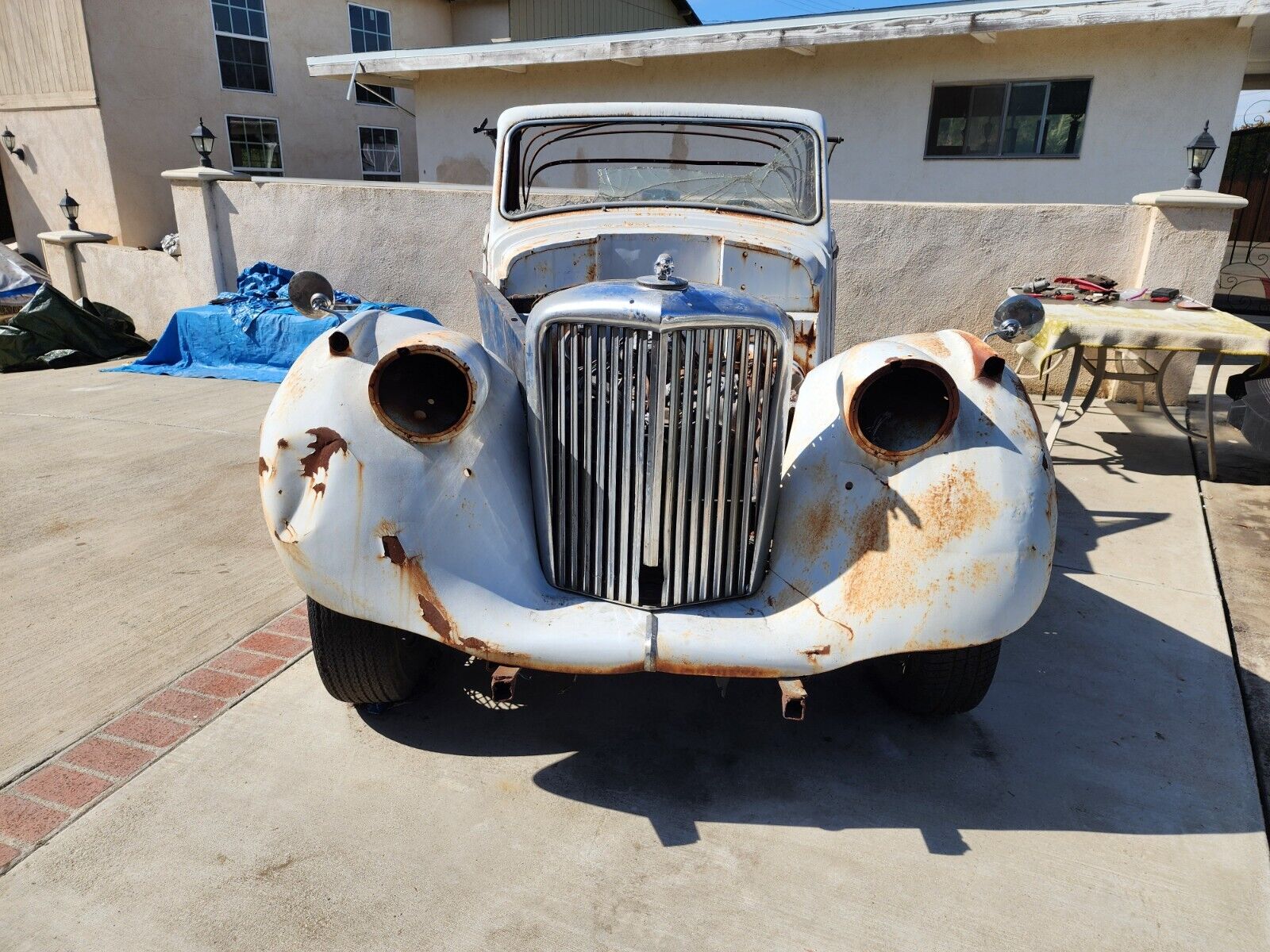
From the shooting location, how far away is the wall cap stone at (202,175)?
9.03 metres

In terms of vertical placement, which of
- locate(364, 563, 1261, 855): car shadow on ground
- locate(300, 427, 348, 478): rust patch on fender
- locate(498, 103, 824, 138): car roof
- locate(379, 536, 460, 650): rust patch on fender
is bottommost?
locate(364, 563, 1261, 855): car shadow on ground

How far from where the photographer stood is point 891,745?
2.79 m

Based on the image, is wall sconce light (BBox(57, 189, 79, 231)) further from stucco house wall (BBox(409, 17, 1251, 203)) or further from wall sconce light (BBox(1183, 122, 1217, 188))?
wall sconce light (BBox(1183, 122, 1217, 188))

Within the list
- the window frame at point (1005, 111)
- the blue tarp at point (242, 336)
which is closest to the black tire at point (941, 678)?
the blue tarp at point (242, 336)

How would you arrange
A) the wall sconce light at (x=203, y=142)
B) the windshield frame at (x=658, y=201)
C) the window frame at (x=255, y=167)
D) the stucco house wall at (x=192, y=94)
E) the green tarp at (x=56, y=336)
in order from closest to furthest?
1. the windshield frame at (x=658, y=201)
2. the green tarp at (x=56, y=336)
3. the wall sconce light at (x=203, y=142)
4. the stucco house wall at (x=192, y=94)
5. the window frame at (x=255, y=167)

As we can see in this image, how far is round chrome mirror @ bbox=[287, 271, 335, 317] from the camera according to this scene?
10.0ft

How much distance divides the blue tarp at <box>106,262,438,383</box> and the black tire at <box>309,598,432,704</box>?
5.87 m

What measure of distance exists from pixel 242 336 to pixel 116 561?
4906 mm

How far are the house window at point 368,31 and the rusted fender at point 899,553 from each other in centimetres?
1662

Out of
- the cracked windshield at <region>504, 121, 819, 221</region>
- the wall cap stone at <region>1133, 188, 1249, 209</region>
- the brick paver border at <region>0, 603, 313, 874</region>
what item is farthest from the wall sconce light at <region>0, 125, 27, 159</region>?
the wall cap stone at <region>1133, 188, 1249, 209</region>

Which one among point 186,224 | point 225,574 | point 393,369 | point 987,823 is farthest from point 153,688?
point 186,224

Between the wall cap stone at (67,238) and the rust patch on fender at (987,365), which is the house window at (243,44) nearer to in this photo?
the wall cap stone at (67,238)

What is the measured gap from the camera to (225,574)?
388cm

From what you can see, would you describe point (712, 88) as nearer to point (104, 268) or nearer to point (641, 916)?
point (104, 268)
